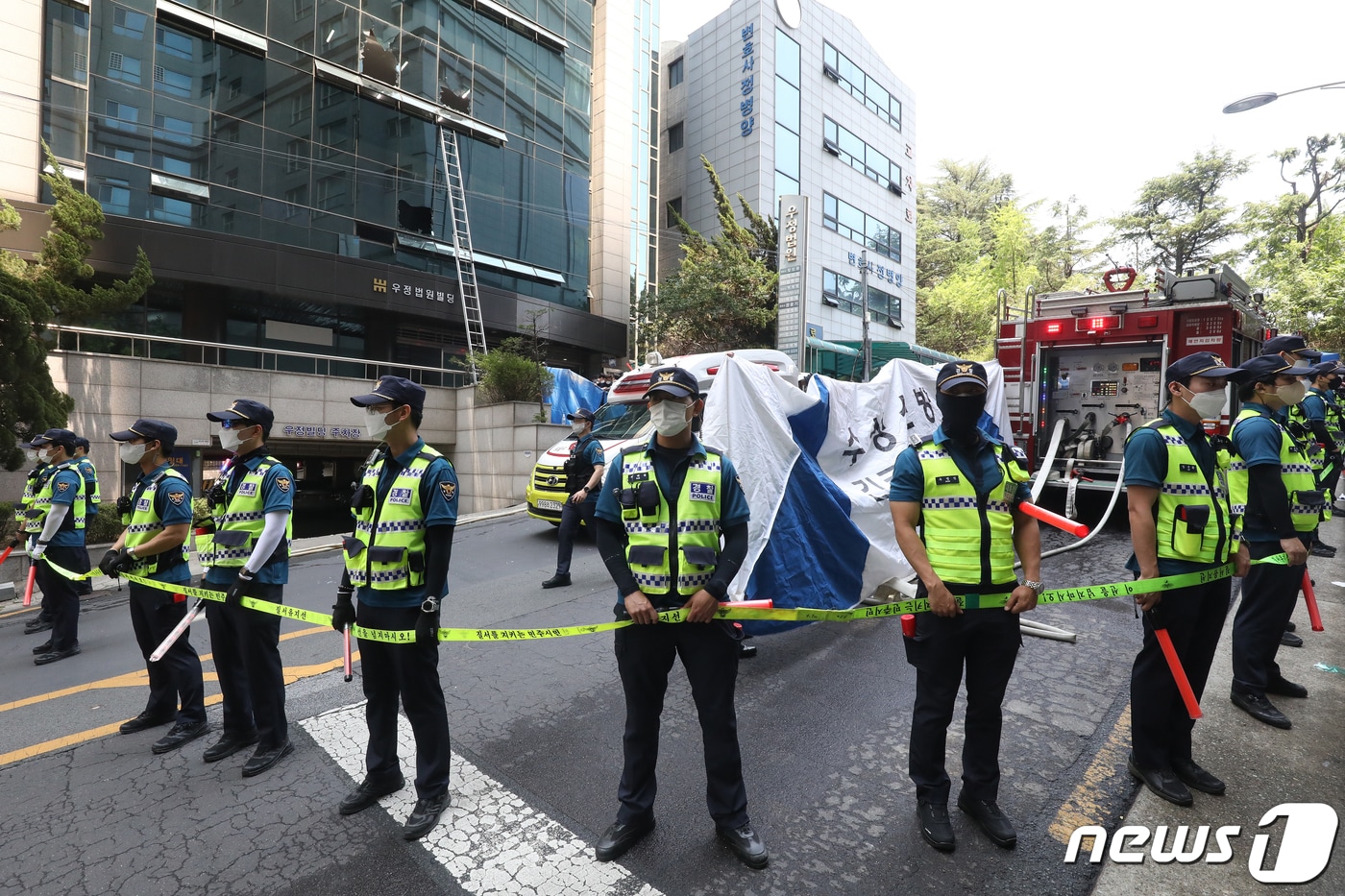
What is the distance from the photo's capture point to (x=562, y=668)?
505cm

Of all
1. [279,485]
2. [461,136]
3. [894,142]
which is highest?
[894,142]

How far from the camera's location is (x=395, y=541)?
3.28m

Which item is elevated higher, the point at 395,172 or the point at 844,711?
the point at 395,172

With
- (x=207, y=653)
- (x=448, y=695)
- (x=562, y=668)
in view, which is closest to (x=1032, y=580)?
(x=562, y=668)

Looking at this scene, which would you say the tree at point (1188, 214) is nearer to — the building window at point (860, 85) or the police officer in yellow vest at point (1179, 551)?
the building window at point (860, 85)

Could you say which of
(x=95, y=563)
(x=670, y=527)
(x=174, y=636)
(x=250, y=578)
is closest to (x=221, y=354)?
(x=95, y=563)

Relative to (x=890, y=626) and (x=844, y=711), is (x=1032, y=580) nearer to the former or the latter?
(x=844, y=711)

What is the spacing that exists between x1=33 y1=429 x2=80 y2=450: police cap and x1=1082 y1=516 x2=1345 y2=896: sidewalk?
8.34 m

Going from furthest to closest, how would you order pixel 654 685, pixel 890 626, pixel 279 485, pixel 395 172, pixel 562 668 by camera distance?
1. pixel 395 172
2. pixel 890 626
3. pixel 562 668
4. pixel 279 485
5. pixel 654 685

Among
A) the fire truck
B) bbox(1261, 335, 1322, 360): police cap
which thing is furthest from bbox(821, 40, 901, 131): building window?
bbox(1261, 335, 1322, 360): police cap

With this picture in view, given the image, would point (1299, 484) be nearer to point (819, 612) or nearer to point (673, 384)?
point (819, 612)

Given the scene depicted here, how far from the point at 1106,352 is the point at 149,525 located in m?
11.7

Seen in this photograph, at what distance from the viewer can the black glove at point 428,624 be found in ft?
10.4

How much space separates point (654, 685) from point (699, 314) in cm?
2093
